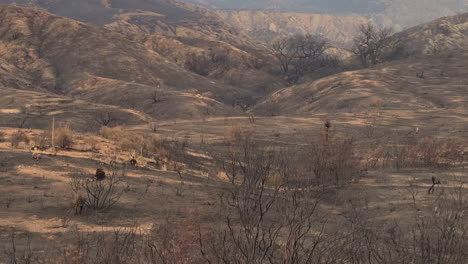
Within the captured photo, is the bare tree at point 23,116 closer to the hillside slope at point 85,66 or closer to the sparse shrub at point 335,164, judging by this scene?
the hillside slope at point 85,66

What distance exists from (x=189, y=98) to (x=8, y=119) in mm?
18310

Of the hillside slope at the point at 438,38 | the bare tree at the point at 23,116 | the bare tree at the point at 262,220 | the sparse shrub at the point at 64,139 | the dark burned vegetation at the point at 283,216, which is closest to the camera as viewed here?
the bare tree at the point at 262,220

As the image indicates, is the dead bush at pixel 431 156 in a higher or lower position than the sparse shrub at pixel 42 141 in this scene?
higher

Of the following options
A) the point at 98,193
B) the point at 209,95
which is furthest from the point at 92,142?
the point at 209,95

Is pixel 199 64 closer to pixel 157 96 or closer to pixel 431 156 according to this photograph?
pixel 157 96

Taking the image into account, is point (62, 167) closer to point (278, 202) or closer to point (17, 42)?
point (278, 202)

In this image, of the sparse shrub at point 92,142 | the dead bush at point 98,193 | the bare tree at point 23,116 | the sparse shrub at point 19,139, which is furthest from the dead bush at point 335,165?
the bare tree at point 23,116

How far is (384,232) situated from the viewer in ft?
29.6

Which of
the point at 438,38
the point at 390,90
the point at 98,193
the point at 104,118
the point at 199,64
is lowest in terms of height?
the point at 104,118

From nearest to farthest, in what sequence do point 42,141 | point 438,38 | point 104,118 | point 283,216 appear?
point 283,216 < point 42,141 < point 104,118 < point 438,38

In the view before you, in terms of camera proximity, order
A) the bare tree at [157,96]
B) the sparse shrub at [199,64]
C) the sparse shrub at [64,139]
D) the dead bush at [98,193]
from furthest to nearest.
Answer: the sparse shrub at [199,64]
the bare tree at [157,96]
the sparse shrub at [64,139]
the dead bush at [98,193]

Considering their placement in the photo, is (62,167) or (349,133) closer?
(62,167)

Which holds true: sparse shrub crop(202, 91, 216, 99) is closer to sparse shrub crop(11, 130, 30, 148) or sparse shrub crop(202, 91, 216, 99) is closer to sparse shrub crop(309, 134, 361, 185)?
sparse shrub crop(11, 130, 30, 148)

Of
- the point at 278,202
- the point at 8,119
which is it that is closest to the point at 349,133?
the point at 278,202
